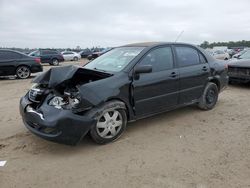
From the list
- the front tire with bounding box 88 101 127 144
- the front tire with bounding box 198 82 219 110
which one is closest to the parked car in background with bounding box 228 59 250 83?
the front tire with bounding box 198 82 219 110

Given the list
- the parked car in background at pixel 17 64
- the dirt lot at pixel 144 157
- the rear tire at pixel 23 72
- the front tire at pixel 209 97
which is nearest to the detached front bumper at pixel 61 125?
the dirt lot at pixel 144 157

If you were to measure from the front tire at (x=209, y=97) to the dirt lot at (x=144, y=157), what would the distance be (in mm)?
620

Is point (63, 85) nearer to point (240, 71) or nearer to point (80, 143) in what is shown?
point (80, 143)

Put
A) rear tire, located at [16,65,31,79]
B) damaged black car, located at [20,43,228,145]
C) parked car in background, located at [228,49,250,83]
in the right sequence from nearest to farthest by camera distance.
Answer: damaged black car, located at [20,43,228,145], parked car in background, located at [228,49,250,83], rear tire, located at [16,65,31,79]

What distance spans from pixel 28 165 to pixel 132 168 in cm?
140

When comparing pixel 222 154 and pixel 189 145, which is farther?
pixel 189 145

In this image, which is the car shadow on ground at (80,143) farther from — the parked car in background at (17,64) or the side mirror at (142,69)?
the parked car in background at (17,64)

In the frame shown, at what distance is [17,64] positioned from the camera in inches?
475

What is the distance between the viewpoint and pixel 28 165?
348 centimetres

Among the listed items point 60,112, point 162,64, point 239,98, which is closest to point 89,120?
point 60,112

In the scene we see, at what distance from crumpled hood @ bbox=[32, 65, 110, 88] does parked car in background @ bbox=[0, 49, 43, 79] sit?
843cm

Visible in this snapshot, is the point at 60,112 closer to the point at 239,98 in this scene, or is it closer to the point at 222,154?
the point at 222,154

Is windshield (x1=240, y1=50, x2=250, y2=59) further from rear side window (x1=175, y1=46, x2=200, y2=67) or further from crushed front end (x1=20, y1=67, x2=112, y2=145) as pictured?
crushed front end (x1=20, y1=67, x2=112, y2=145)

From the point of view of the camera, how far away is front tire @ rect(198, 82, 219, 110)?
584 centimetres
